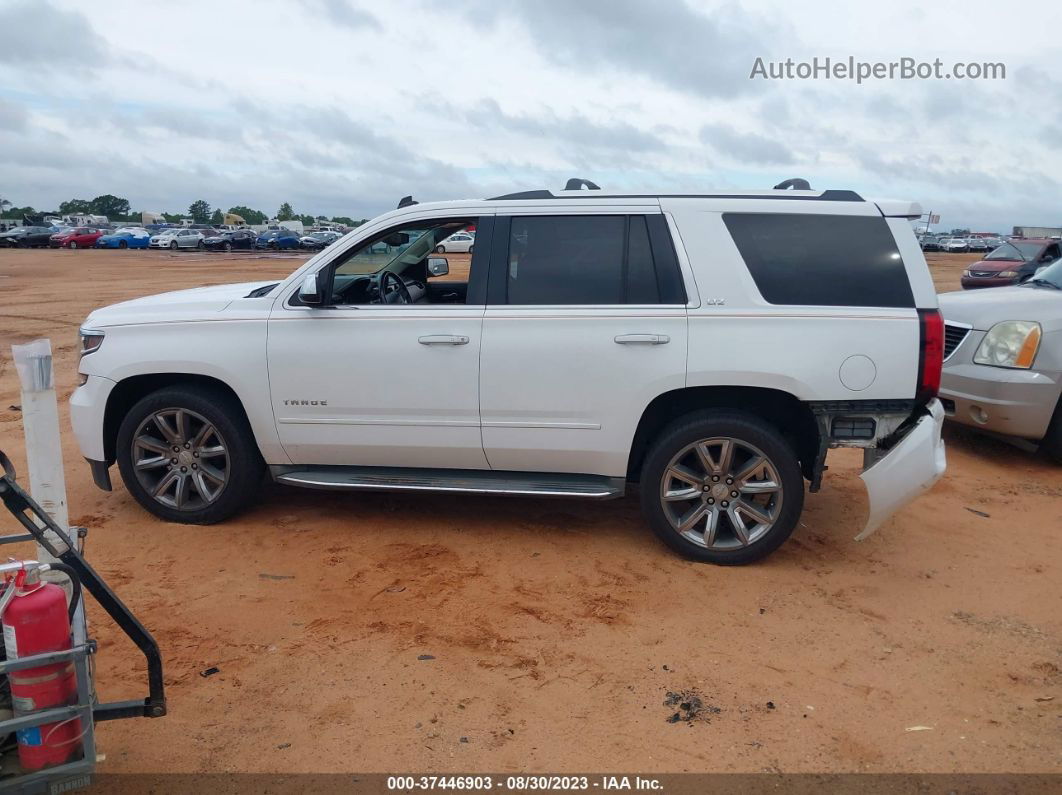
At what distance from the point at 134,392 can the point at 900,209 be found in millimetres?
4696

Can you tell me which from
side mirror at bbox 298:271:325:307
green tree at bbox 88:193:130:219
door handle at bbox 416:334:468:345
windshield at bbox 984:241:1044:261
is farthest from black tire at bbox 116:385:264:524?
green tree at bbox 88:193:130:219

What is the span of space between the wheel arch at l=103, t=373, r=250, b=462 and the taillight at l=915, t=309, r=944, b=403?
386 cm

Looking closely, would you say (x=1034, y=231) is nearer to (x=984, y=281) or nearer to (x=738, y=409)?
(x=984, y=281)

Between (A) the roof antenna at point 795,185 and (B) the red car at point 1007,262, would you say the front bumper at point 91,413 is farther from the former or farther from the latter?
(B) the red car at point 1007,262

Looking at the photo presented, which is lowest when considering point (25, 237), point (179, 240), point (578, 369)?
point (578, 369)

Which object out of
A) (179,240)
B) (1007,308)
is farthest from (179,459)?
(179,240)

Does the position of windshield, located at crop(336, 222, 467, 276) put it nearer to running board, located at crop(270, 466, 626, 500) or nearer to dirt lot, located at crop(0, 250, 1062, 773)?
dirt lot, located at crop(0, 250, 1062, 773)

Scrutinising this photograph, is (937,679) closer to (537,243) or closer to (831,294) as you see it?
A: (831,294)

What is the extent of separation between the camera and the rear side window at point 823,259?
15.4 feet

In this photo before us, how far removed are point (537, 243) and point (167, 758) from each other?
3.19m

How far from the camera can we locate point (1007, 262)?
22766 mm

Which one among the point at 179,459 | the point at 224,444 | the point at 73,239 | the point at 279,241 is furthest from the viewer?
the point at 279,241

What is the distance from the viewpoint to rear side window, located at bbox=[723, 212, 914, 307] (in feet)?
15.4

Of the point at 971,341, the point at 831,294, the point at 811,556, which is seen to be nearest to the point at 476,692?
the point at 811,556
